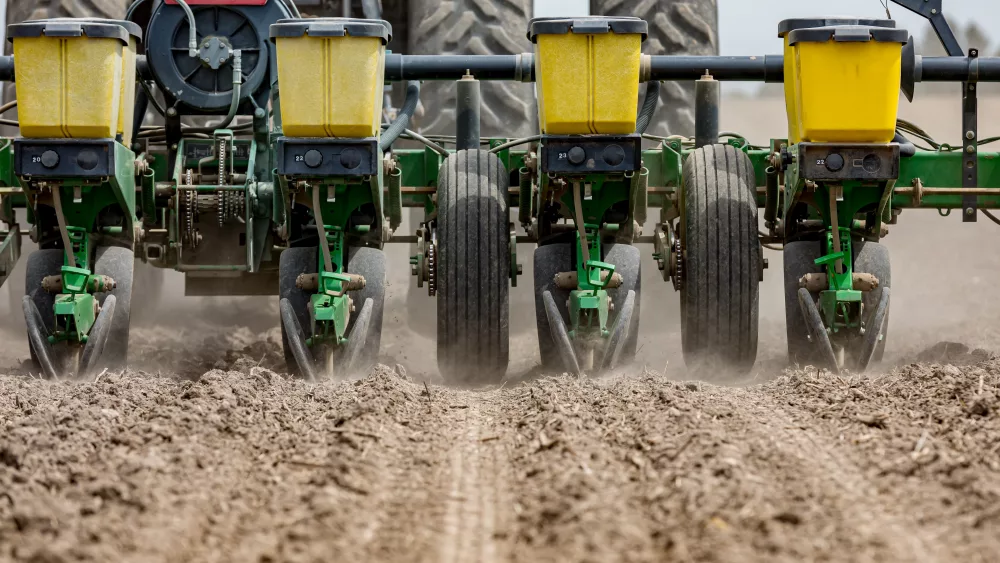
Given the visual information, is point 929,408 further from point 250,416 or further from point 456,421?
point 250,416

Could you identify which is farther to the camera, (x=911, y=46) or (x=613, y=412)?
(x=911, y=46)

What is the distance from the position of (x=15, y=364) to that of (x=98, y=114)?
1.81m

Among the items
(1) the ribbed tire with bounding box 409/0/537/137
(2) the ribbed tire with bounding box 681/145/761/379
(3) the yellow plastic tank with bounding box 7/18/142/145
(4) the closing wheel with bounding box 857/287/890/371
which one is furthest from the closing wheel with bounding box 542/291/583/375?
(1) the ribbed tire with bounding box 409/0/537/137

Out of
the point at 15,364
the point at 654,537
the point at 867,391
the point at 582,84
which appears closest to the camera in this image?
the point at 654,537

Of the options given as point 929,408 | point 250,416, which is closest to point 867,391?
point 929,408

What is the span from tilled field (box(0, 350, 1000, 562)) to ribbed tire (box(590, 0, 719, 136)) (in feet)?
16.1

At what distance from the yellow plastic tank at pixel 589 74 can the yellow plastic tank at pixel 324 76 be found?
30.9 inches

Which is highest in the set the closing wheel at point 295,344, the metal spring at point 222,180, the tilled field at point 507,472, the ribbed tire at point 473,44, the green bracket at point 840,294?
the ribbed tire at point 473,44

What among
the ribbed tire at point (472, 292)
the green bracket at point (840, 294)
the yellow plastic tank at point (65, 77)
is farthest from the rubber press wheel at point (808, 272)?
the yellow plastic tank at point (65, 77)

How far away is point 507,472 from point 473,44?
648cm

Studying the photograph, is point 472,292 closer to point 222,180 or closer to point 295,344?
point 295,344

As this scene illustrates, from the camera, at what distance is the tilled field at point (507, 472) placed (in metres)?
3.59

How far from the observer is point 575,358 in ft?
22.1

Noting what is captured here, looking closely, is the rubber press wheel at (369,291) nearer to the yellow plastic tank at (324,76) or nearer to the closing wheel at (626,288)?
the yellow plastic tank at (324,76)
